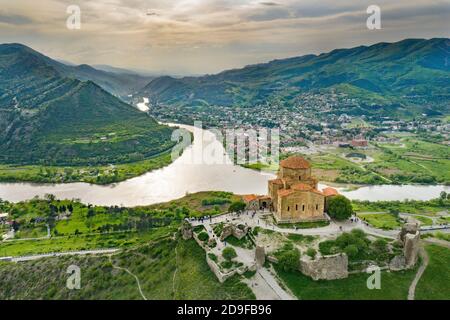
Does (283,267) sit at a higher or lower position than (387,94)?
lower

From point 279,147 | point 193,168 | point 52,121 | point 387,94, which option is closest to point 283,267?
point 193,168

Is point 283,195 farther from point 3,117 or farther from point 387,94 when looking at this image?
point 387,94

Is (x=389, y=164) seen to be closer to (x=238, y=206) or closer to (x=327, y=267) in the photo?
(x=238, y=206)

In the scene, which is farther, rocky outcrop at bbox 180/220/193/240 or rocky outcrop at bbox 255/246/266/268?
rocky outcrop at bbox 180/220/193/240

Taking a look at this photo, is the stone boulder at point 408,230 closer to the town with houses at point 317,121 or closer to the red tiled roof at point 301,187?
the red tiled roof at point 301,187

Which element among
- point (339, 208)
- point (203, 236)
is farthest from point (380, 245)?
point (203, 236)

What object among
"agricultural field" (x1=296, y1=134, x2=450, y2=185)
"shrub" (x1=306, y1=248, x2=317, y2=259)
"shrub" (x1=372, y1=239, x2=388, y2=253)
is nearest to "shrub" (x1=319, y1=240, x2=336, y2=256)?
"shrub" (x1=306, y1=248, x2=317, y2=259)

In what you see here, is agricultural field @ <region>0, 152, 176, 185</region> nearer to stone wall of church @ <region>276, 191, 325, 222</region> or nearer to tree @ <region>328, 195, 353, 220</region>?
stone wall of church @ <region>276, 191, 325, 222</region>
